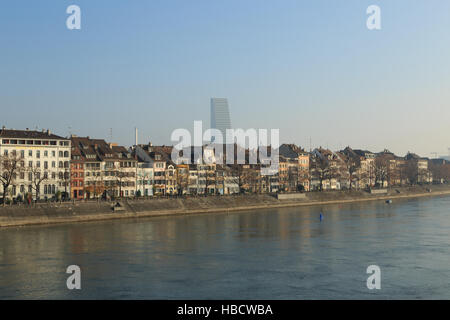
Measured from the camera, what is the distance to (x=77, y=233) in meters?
59.8

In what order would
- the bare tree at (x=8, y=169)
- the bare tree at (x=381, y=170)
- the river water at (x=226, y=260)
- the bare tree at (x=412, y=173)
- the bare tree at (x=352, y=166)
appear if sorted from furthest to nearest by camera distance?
the bare tree at (x=412, y=173) → the bare tree at (x=381, y=170) → the bare tree at (x=352, y=166) → the bare tree at (x=8, y=169) → the river water at (x=226, y=260)

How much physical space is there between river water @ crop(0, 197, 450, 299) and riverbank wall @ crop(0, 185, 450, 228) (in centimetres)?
352

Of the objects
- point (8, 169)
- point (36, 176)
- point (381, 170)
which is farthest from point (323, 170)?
point (8, 169)

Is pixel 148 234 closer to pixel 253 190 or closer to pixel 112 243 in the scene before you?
pixel 112 243

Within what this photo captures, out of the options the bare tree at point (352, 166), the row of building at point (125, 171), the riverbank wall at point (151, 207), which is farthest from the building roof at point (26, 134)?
the bare tree at point (352, 166)

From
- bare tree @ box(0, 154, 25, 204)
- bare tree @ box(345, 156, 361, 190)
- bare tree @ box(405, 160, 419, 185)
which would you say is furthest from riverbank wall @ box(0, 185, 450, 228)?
bare tree @ box(405, 160, 419, 185)

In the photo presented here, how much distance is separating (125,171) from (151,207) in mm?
16156

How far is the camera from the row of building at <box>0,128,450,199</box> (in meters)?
84.1

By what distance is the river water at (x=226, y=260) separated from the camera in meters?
33.8

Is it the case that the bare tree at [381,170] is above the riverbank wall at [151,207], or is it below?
Result: above

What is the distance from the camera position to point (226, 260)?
43.6m

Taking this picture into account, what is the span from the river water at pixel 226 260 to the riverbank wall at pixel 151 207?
352 centimetres

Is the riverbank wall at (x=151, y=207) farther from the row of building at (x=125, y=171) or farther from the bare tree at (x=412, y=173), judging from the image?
the bare tree at (x=412, y=173)
